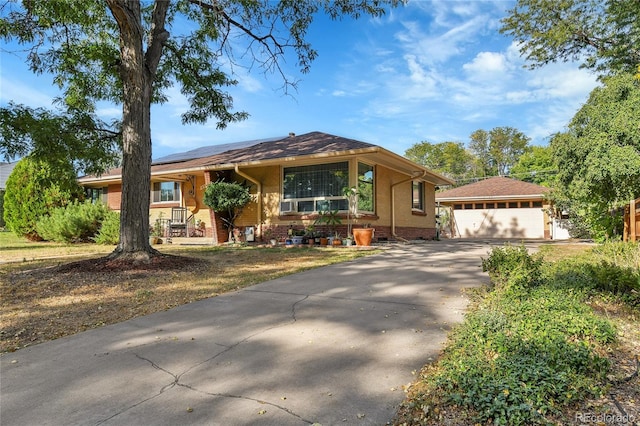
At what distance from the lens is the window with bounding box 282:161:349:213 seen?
481 inches

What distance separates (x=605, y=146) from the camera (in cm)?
737

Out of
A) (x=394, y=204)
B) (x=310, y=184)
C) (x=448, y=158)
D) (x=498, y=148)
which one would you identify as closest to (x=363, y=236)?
(x=310, y=184)

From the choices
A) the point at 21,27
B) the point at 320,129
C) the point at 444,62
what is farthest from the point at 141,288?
the point at 444,62

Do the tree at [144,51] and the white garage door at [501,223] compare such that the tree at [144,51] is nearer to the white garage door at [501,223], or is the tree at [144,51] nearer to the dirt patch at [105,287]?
the dirt patch at [105,287]

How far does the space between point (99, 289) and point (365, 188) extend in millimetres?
8705

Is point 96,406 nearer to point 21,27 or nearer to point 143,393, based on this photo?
point 143,393

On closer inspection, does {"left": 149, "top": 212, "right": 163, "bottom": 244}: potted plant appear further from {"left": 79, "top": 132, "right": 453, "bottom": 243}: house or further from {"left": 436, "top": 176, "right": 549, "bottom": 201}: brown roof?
{"left": 436, "top": 176, "right": 549, "bottom": 201}: brown roof

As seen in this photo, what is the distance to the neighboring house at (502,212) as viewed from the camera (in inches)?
767

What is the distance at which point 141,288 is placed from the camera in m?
5.62

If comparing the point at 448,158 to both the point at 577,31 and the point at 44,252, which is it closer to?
the point at 577,31

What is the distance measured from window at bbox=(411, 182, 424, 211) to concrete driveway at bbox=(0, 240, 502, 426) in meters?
11.8

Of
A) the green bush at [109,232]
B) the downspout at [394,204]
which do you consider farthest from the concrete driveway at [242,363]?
the green bush at [109,232]

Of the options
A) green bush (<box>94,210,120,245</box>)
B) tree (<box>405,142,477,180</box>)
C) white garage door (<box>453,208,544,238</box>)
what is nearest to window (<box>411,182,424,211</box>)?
white garage door (<box>453,208,544,238</box>)

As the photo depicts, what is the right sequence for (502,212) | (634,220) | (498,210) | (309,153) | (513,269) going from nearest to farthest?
(513,269) < (634,220) < (309,153) < (502,212) < (498,210)
